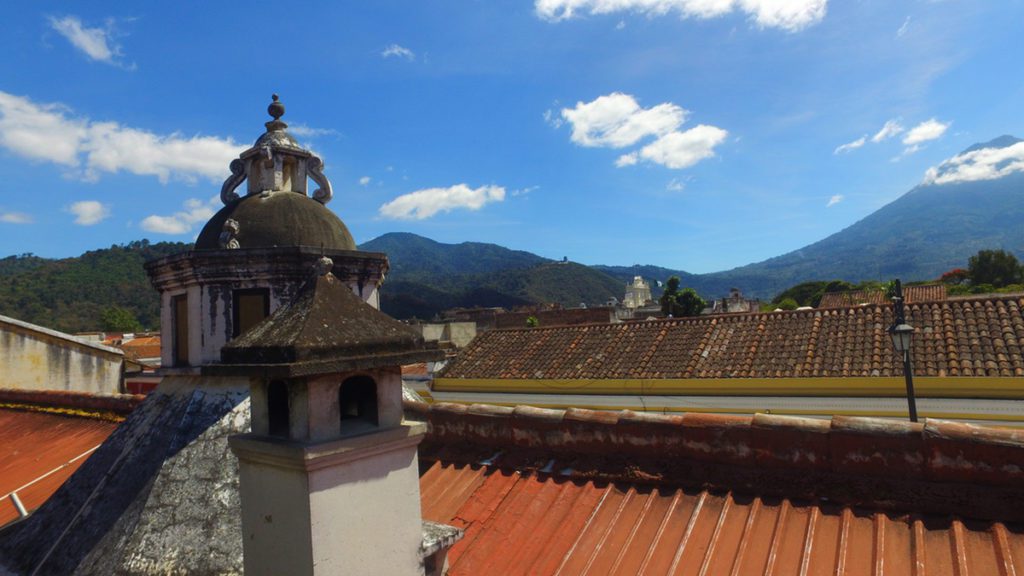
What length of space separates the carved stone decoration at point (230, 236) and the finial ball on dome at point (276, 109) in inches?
41.8

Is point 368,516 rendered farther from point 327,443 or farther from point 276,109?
point 276,109

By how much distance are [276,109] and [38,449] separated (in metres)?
6.51

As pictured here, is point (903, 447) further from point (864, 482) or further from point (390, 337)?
point (390, 337)

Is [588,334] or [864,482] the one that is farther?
[588,334]

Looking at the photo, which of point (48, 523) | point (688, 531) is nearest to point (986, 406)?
point (688, 531)

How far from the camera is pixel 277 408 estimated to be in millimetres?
2570

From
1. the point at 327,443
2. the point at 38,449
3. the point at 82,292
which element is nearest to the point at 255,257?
the point at 327,443

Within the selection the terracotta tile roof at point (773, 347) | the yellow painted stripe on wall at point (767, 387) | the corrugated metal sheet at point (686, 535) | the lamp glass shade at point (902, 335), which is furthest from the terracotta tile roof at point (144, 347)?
the lamp glass shade at point (902, 335)

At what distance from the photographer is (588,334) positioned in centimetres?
1786

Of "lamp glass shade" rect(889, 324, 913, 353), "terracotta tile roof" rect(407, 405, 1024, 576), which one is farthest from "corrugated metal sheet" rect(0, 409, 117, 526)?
"lamp glass shade" rect(889, 324, 913, 353)

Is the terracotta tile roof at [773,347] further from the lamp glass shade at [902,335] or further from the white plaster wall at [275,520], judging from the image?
the white plaster wall at [275,520]

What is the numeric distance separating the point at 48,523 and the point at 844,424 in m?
4.85

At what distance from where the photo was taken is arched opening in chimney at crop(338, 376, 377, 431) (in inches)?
102

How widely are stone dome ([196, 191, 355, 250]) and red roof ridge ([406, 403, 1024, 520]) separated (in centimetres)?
198
